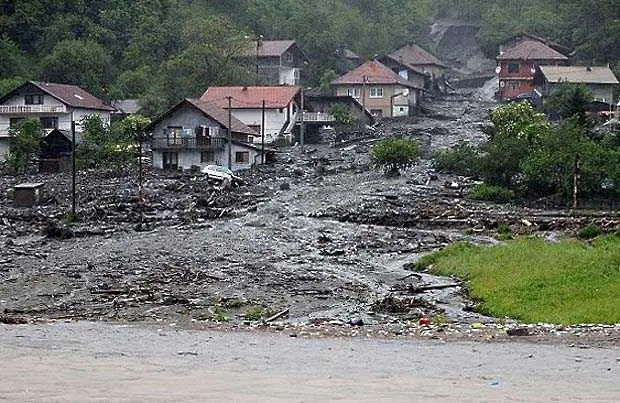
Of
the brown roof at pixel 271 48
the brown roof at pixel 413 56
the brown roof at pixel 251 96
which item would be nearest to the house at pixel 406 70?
the brown roof at pixel 413 56

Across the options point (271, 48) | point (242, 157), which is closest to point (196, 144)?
point (242, 157)

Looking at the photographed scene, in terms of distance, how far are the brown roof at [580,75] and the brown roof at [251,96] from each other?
19612 mm

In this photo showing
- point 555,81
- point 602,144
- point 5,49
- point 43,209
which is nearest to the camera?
point 43,209

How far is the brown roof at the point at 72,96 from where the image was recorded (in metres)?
64.0

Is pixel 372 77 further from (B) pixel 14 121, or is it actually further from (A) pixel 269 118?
(B) pixel 14 121

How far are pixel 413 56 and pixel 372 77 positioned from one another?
17193mm

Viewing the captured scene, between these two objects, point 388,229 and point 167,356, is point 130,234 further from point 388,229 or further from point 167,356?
point 167,356

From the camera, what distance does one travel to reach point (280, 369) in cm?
1397

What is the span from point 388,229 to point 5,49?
51533 millimetres

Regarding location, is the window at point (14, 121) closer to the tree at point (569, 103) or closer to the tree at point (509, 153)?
the tree at point (509, 153)

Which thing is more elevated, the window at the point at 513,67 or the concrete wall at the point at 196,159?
the window at the point at 513,67

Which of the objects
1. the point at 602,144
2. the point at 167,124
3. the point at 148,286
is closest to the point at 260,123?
the point at 167,124

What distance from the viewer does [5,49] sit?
78.0 meters

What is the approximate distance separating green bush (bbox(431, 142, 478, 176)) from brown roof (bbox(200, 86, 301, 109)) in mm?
16250
